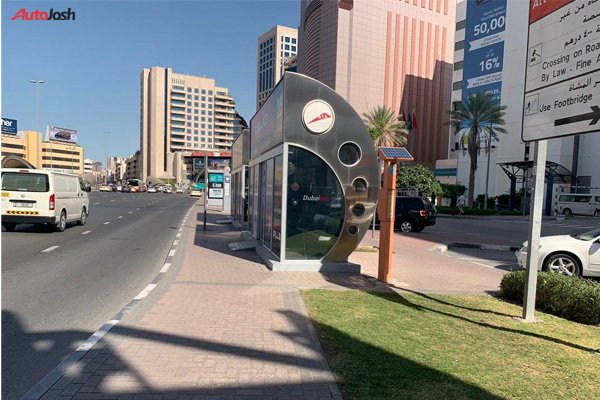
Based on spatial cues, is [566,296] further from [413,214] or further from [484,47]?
[484,47]

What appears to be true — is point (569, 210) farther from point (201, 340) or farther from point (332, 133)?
point (201, 340)

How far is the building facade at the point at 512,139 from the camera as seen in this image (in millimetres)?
49344

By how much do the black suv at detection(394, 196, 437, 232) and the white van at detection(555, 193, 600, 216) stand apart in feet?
88.7

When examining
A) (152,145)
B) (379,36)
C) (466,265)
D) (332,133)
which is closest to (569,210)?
(466,265)

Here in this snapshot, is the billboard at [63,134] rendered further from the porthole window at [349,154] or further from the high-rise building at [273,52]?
the porthole window at [349,154]

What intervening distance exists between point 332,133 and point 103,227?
40.4 feet

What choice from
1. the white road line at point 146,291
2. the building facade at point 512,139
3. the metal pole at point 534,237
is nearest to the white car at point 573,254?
the metal pole at point 534,237

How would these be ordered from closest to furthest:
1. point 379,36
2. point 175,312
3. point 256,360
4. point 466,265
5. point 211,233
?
point 256,360 → point 175,312 → point 466,265 → point 211,233 → point 379,36

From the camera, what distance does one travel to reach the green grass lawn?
3.76 meters

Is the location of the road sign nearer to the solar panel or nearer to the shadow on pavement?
the solar panel

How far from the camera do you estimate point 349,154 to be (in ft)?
30.8

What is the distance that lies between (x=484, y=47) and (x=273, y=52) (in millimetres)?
102177

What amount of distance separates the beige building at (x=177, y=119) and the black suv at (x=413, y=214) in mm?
131312

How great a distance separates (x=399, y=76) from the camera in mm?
81312
